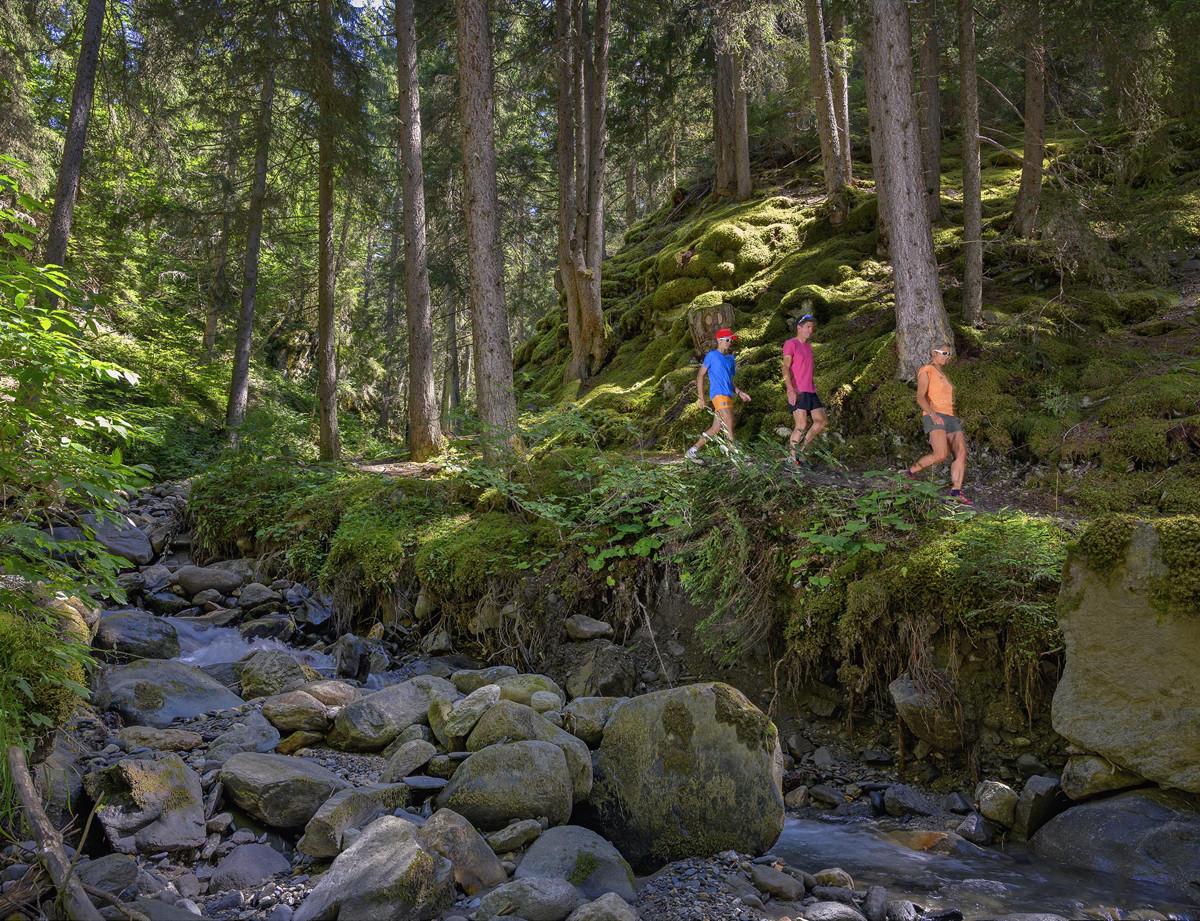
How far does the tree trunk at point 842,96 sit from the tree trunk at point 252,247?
11.3 metres

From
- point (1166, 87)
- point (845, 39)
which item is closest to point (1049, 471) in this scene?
point (1166, 87)

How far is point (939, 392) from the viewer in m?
7.30

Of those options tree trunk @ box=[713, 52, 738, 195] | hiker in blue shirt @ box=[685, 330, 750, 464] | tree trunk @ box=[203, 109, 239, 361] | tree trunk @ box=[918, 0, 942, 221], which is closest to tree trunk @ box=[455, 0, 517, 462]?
hiker in blue shirt @ box=[685, 330, 750, 464]

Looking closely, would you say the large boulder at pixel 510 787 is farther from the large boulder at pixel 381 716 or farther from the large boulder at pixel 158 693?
the large boulder at pixel 158 693

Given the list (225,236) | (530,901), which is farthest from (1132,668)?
(225,236)

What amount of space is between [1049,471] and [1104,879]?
432 cm

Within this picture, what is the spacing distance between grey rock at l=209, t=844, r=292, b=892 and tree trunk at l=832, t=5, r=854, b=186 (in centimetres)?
1430

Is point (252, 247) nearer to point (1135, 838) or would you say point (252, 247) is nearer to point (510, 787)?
point (510, 787)

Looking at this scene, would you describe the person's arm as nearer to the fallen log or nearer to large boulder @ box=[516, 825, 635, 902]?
large boulder @ box=[516, 825, 635, 902]

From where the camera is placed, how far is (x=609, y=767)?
5.14 meters

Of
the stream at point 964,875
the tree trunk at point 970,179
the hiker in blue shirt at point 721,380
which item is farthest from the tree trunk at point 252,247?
the stream at point 964,875

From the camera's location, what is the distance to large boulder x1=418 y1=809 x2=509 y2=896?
409 centimetres

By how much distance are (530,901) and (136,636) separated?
576cm

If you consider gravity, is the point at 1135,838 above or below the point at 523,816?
below
